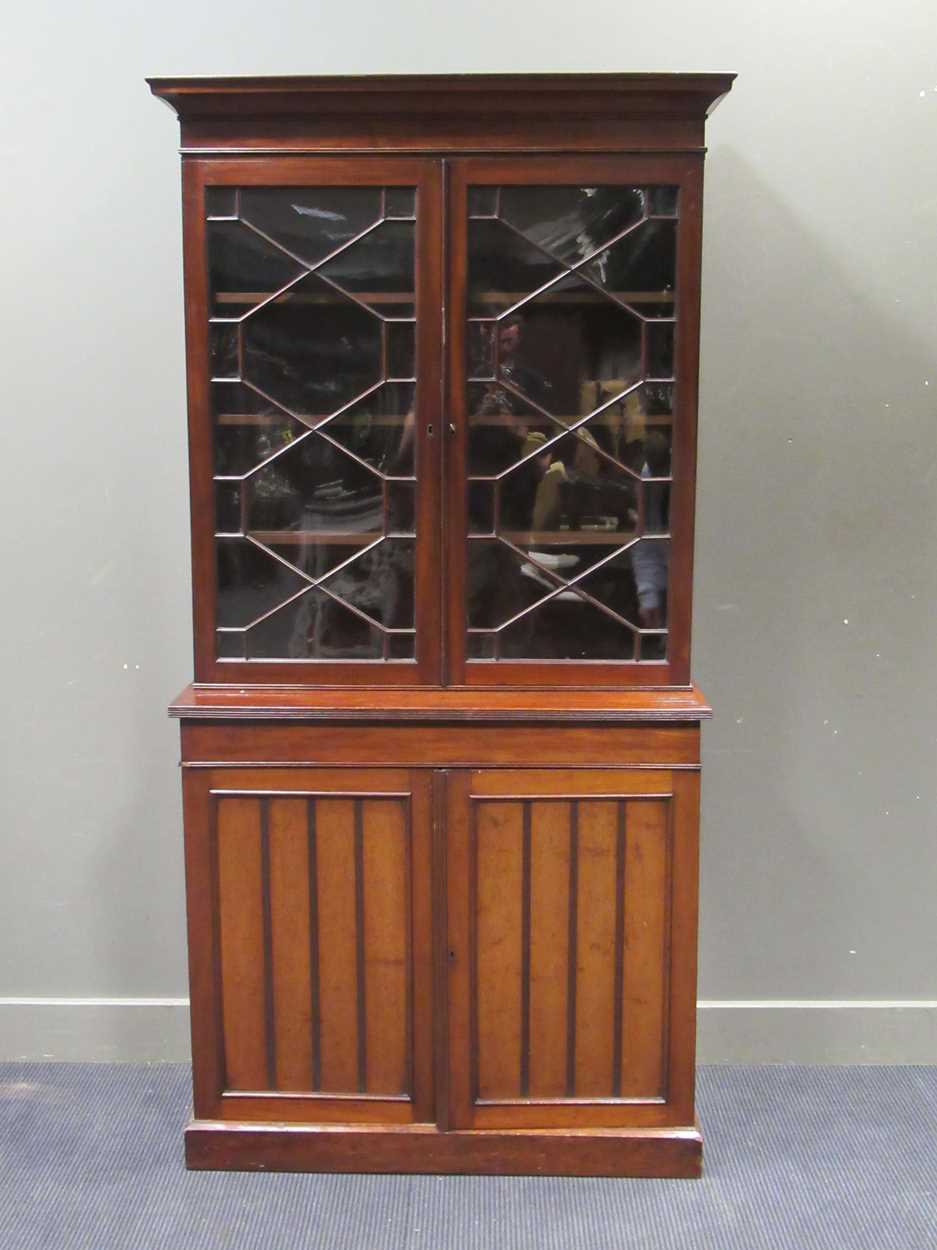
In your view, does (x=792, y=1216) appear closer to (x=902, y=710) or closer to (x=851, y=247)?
(x=902, y=710)

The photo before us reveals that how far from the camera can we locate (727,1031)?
2.69 m

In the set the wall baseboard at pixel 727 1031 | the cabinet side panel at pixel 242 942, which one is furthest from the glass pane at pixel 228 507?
the wall baseboard at pixel 727 1031

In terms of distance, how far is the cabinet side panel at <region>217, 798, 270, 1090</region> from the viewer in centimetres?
223

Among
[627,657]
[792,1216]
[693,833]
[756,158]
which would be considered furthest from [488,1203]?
[756,158]

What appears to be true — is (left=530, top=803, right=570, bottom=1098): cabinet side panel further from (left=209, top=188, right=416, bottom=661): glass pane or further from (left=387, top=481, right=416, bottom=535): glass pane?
(left=387, top=481, right=416, bottom=535): glass pane

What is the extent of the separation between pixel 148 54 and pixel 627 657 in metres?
1.67

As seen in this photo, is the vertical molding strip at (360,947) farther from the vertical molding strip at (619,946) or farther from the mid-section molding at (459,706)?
the vertical molding strip at (619,946)

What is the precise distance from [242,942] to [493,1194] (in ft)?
2.28

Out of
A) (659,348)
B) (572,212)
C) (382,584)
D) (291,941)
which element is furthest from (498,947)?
(572,212)

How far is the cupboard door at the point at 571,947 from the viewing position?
7.22 ft

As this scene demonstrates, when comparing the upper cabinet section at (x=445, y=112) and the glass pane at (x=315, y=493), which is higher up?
the upper cabinet section at (x=445, y=112)

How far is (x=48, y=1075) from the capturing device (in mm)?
2645

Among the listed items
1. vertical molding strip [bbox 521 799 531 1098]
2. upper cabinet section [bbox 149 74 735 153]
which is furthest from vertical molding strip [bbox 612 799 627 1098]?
upper cabinet section [bbox 149 74 735 153]

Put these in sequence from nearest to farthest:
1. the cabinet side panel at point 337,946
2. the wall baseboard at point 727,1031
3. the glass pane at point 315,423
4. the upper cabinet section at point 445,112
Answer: the upper cabinet section at point 445,112 → the glass pane at point 315,423 → the cabinet side panel at point 337,946 → the wall baseboard at point 727,1031
